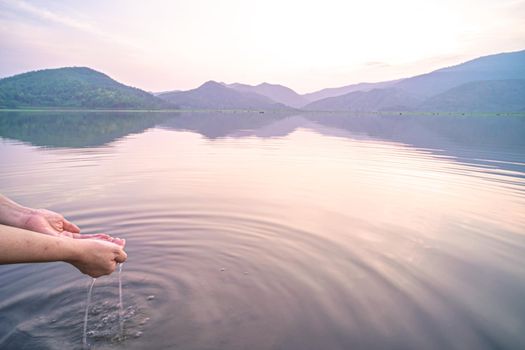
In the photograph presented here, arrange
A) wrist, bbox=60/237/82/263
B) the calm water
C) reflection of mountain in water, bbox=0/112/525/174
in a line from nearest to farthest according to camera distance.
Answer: wrist, bbox=60/237/82/263, the calm water, reflection of mountain in water, bbox=0/112/525/174

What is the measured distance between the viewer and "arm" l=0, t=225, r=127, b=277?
9.11 ft

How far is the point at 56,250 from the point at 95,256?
0.49 m

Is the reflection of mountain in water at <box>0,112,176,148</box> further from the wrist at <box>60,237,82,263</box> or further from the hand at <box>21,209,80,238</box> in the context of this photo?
the wrist at <box>60,237,82,263</box>

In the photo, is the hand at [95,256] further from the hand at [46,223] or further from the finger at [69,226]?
the finger at [69,226]

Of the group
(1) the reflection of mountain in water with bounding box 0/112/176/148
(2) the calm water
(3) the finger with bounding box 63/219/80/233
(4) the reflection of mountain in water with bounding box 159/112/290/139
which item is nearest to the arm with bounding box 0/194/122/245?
(3) the finger with bounding box 63/219/80/233

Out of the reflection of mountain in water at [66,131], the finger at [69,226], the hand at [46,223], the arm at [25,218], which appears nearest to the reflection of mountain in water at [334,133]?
the reflection of mountain in water at [66,131]

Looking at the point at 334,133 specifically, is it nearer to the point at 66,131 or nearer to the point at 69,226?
the point at 66,131

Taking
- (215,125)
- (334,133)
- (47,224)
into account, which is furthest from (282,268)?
(215,125)

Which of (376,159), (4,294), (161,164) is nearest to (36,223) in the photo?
(4,294)

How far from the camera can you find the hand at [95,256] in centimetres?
346

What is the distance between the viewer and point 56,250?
3154 mm

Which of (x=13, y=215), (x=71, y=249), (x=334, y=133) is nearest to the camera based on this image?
(x=71, y=249)

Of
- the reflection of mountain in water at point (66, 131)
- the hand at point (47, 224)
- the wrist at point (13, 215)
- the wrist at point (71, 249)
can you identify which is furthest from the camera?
the reflection of mountain in water at point (66, 131)

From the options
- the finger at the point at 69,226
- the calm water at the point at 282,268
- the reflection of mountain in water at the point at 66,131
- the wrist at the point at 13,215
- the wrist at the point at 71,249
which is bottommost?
the calm water at the point at 282,268
